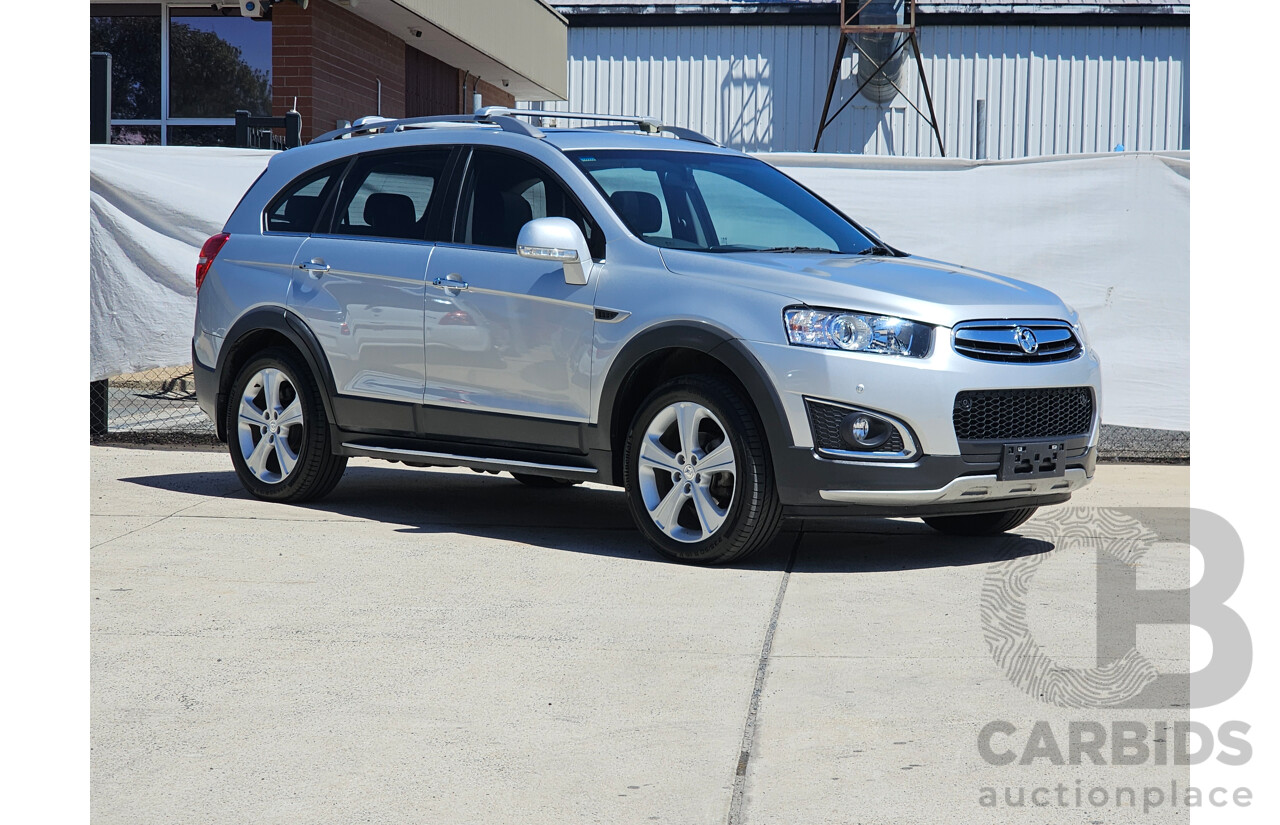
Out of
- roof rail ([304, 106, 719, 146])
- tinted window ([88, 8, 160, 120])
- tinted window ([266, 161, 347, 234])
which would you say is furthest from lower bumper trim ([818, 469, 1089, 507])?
tinted window ([88, 8, 160, 120])

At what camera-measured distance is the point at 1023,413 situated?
6.38m

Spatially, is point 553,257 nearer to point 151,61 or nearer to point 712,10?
point 151,61

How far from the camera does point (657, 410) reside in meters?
6.56

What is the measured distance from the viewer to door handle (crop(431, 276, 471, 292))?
23.8ft

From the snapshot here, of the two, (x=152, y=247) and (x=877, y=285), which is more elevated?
(x=152, y=247)

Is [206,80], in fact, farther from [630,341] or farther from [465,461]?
[630,341]

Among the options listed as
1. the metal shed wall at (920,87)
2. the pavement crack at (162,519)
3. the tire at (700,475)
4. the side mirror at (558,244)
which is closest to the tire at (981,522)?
the tire at (700,475)

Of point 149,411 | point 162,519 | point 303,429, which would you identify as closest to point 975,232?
point 303,429

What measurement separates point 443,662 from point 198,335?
4.30 m

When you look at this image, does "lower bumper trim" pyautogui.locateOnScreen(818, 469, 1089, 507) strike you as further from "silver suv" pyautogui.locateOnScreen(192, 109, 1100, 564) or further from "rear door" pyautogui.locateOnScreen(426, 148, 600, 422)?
"rear door" pyautogui.locateOnScreen(426, 148, 600, 422)

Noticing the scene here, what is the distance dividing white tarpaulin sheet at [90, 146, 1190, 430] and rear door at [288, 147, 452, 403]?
3140 millimetres

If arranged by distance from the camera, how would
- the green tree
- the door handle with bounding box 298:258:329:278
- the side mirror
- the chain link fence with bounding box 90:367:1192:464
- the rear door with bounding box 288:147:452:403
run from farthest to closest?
the green tree → the chain link fence with bounding box 90:367:1192:464 → the door handle with bounding box 298:258:329:278 → the rear door with bounding box 288:147:452:403 → the side mirror

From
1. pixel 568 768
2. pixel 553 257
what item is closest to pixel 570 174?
pixel 553 257

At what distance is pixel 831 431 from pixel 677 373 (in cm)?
97
